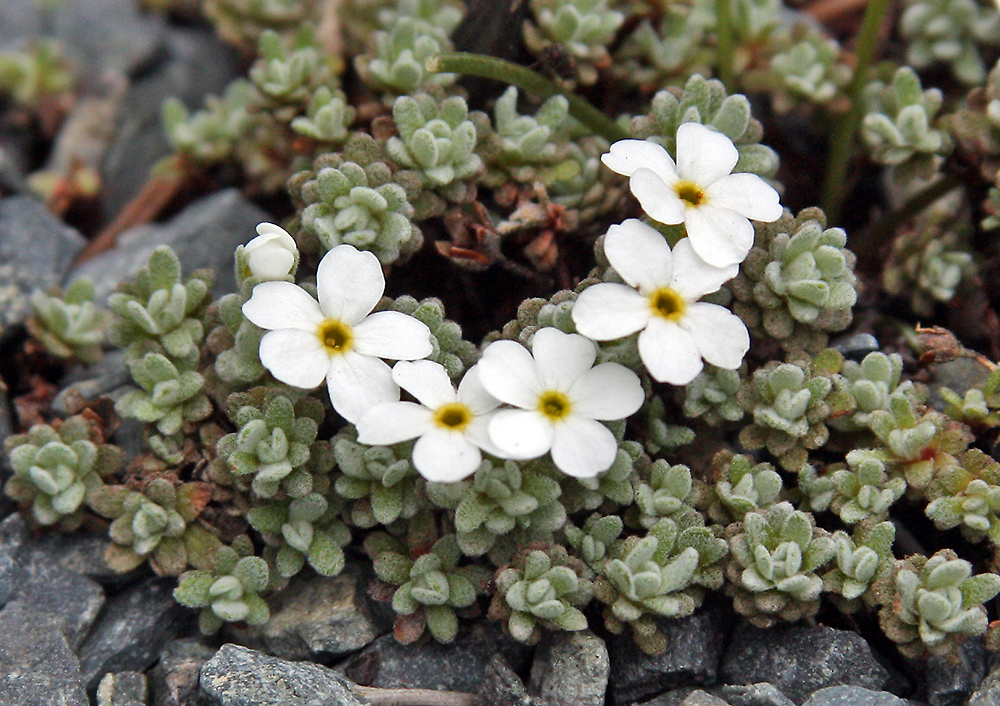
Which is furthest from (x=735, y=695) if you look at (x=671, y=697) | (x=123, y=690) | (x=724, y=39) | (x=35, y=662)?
(x=724, y=39)

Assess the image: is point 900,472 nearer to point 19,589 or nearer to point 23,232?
point 19,589

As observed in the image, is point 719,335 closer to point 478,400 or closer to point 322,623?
point 478,400

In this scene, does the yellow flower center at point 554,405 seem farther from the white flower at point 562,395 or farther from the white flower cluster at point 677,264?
the white flower cluster at point 677,264

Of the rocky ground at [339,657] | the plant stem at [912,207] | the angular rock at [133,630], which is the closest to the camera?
the rocky ground at [339,657]

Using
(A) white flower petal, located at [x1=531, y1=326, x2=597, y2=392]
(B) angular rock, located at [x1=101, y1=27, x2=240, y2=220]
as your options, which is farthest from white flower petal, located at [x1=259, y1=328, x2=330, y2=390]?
(B) angular rock, located at [x1=101, y1=27, x2=240, y2=220]

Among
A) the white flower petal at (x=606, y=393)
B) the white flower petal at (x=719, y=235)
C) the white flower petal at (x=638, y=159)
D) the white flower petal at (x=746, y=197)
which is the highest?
the white flower petal at (x=638, y=159)

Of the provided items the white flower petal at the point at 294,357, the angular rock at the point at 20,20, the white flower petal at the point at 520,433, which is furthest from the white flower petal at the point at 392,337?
the angular rock at the point at 20,20

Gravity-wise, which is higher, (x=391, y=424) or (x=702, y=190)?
(x=702, y=190)
